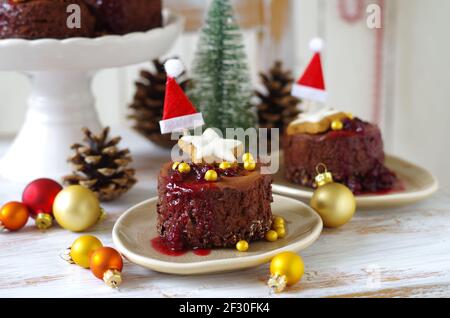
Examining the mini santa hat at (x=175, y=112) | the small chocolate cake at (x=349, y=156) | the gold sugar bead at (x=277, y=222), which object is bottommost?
the gold sugar bead at (x=277, y=222)

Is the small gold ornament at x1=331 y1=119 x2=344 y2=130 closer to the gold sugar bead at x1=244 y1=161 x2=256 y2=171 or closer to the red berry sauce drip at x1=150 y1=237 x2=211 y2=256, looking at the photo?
the gold sugar bead at x1=244 y1=161 x2=256 y2=171

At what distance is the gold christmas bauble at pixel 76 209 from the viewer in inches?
42.4

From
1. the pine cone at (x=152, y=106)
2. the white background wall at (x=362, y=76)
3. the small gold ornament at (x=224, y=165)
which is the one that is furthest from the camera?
the white background wall at (x=362, y=76)

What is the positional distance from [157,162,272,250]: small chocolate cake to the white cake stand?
1.16 ft

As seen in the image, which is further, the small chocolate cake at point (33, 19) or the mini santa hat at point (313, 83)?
the mini santa hat at point (313, 83)

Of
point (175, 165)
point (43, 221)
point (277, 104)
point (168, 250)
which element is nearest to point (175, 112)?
point (175, 165)

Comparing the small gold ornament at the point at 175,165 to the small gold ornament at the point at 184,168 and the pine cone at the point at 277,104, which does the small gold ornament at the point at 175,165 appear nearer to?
the small gold ornament at the point at 184,168

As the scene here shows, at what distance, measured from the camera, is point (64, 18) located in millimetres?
1192

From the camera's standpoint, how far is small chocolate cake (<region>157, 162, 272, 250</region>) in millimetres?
944

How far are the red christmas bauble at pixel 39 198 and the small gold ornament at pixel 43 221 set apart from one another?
0.01m

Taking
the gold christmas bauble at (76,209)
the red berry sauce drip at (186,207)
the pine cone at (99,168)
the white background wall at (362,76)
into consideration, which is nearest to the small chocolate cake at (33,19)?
the pine cone at (99,168)

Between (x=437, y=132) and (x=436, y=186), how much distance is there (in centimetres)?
76

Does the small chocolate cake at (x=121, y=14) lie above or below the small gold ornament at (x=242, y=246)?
above

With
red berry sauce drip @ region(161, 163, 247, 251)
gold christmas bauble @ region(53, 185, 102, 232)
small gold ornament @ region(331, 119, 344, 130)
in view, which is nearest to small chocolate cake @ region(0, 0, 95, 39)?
gold christmas bauble @ region(53, 185, 102, 232)
